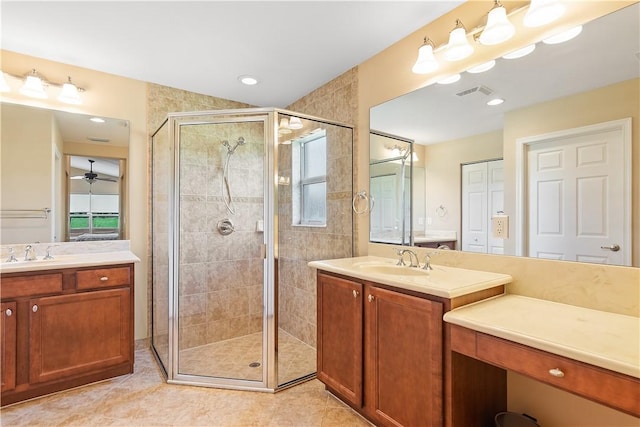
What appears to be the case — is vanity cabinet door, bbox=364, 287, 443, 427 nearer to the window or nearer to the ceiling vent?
the window

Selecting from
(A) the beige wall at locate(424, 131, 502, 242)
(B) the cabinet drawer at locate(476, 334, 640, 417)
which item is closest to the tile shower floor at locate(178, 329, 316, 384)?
(A) the beige wall at locate(424, 131, 502, 242)

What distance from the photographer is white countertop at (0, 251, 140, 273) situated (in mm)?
1958

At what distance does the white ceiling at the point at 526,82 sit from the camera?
4.36 feet

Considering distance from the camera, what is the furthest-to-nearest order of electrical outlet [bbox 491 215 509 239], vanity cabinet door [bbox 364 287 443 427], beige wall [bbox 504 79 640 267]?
electrical outlet [bbox 491 215 509 239] → vanity cabinet door [bbox 364 287 443 427] → beige wall [bbox 504 79 640 267]

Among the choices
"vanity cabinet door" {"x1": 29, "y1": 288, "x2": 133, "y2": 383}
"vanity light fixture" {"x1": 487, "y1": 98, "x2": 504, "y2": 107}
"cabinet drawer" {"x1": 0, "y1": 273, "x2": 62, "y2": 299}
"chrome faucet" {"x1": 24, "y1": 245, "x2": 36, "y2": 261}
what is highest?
"vanity light fixture" {"x1": 487, "y1": 98, "x2": 504, "y2": 107}

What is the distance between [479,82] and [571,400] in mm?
1697

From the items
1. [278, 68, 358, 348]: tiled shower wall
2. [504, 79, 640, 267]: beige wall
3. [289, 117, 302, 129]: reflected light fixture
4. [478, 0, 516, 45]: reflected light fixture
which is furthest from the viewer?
[278, 68, 358, 348]: tiled shower wall

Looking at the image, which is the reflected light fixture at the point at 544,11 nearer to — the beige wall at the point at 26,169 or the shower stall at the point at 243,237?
the shower stall at the point at 243,237

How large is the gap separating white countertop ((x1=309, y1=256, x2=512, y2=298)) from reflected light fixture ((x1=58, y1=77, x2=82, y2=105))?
7.83 ft

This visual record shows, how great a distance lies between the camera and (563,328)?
1160mm

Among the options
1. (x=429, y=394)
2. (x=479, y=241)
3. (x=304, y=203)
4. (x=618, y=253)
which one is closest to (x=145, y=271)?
(x=304, y=203)

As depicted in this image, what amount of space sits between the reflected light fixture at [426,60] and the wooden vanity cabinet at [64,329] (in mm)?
2468

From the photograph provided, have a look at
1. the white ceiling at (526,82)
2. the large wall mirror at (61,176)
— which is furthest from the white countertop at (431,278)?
the large wall mirror at (61,176)

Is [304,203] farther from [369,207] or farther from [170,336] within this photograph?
[170,336]
